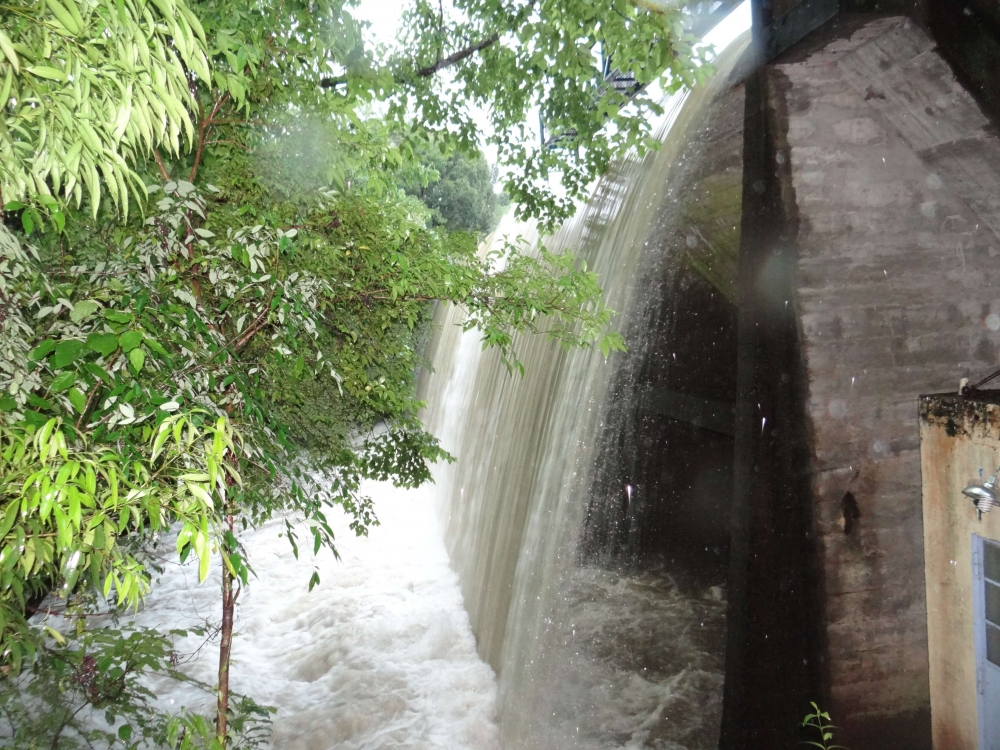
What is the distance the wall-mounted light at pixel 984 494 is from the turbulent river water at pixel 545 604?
3063 millimetres

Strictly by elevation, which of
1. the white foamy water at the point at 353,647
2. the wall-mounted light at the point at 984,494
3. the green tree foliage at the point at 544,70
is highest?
the green tree foliage at the point at 544,70

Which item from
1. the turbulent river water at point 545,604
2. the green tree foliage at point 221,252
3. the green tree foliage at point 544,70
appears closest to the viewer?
the green tree foliage at point 221,252

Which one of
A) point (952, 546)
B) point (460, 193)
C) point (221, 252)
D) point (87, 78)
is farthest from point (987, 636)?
point (460, 193)

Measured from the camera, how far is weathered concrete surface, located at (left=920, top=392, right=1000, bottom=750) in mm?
4055

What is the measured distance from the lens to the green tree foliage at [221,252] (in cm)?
152

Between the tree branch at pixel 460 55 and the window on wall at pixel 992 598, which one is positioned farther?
the tree branch at pixel 460 55

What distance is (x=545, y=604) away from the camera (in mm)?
6090

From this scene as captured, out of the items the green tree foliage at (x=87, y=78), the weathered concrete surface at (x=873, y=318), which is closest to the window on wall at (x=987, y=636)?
the weathered concrete surface at (x=873, y=318)

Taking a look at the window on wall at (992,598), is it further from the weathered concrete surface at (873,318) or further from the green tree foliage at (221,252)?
the green tree foliage at (221,252)

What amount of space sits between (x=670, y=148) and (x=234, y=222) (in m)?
4.48

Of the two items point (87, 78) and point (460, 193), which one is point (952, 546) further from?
point (460, 193)

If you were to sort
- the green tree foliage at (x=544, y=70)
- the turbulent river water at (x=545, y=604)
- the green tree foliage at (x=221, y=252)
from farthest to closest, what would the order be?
the turbulent river water at (x=545, y=604) → the green tree foliage at (x=544, y=70) → the green tree foliage at (x=221, y=252)

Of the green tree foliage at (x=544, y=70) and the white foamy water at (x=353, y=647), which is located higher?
the green tree foliage at (x=544, y=70)

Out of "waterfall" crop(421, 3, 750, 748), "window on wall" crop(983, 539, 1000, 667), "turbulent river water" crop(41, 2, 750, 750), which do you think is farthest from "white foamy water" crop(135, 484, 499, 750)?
"window on wall" crop(983, 539, 1000, 667)
